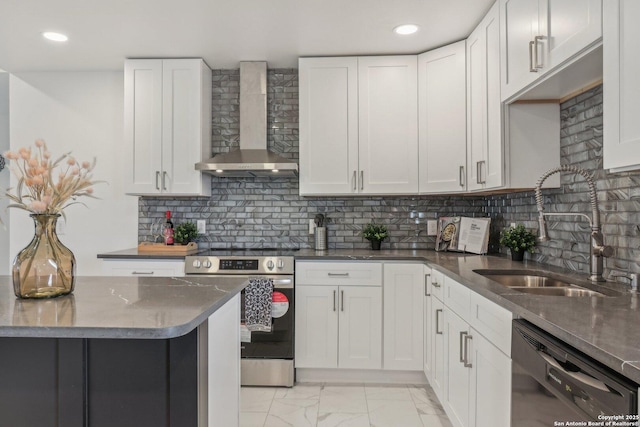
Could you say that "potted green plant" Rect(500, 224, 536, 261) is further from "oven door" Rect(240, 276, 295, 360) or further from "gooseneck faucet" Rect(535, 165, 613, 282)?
"oven door" Rect(240, 276, 295, 360)

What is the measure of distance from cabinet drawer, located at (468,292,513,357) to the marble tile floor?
98 centimetres

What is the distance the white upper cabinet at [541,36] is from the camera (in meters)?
1.49

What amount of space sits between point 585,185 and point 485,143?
0.67 metres

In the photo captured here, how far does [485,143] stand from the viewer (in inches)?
103

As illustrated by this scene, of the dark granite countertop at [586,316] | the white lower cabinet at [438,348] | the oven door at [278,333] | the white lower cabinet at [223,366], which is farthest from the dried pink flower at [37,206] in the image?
the white lower cabinet at [438,348]

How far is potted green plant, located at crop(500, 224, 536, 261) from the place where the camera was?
2594 mm

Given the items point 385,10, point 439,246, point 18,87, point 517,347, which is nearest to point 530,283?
point 517,347

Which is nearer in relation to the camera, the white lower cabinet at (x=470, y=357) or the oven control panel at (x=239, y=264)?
the white lower cabinet at (x=470, y=357)

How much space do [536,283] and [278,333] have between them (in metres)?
1.71

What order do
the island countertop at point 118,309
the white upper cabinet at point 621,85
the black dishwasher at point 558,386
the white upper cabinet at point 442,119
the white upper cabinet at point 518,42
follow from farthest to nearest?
1. the white upper cabinet at point 442,119
2. the white upper cabinet at point 518,42
3. the white upper cabinet at point 621,85
4. the island countertop at point 118,309
5. the black dishwasher at point 558,386

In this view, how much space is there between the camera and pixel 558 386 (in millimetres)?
1093

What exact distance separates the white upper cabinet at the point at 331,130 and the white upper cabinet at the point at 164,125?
882mm

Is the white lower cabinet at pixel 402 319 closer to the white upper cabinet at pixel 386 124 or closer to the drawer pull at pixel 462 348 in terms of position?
the white upper cabinet at pixel 386 124

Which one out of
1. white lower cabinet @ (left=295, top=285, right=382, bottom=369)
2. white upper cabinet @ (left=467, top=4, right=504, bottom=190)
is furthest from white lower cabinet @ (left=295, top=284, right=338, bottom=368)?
white upper cabinet @ (left=467, top=4, right=504, bottom=190)
